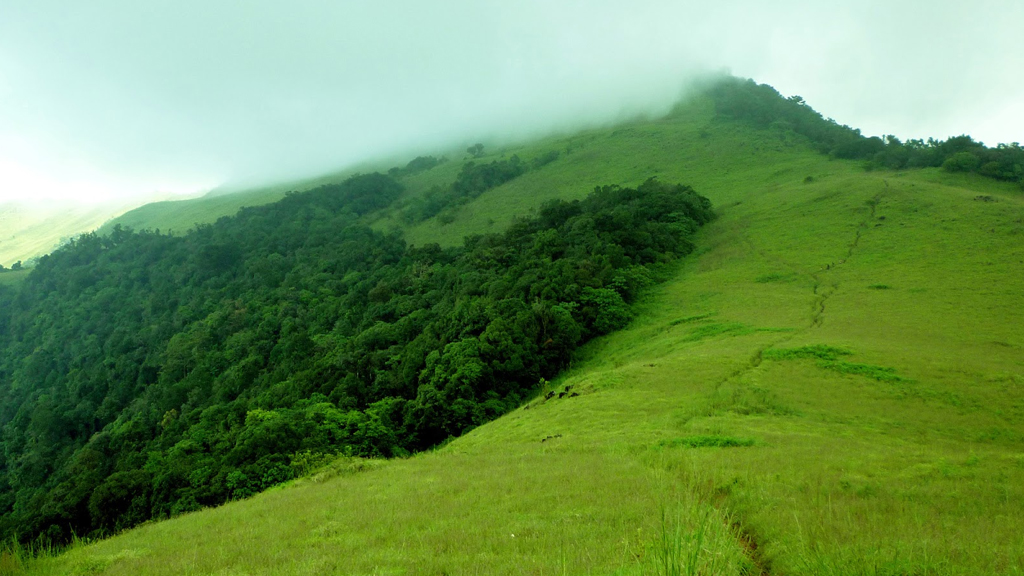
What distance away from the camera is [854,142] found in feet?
242

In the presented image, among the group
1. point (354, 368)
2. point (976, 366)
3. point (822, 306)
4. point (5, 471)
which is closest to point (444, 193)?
point (354, 368)

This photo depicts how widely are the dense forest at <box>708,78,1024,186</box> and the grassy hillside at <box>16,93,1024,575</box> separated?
11355mm

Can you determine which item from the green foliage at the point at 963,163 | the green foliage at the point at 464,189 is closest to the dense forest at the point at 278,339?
the green foliage at the point at 464,189

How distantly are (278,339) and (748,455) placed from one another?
5819 cm

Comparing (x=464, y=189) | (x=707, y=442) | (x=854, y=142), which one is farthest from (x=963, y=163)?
(x=464, y=189)

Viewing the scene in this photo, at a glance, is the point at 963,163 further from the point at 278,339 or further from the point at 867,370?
the point at 278,339

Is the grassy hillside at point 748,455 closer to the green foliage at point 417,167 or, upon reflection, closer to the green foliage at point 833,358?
the green foliage at point 833,358

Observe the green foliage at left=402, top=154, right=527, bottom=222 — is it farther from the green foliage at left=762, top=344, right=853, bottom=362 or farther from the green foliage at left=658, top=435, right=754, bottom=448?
the green foliage at left=658, top=435, right=754, bottom=448

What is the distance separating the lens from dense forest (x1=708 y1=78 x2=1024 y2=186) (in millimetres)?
53844

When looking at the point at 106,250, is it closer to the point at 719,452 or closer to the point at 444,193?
the point at 444,193

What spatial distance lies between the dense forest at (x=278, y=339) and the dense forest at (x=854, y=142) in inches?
970

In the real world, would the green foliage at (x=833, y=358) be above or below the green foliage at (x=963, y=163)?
below

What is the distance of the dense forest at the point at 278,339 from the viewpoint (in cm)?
2961

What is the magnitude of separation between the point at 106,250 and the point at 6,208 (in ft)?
484
